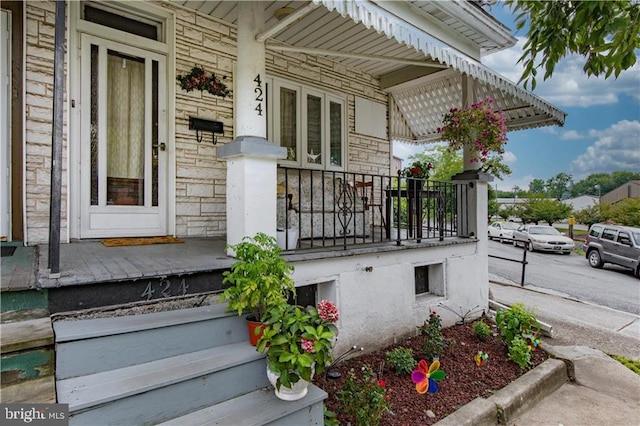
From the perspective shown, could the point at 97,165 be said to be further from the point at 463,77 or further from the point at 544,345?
the point at 544,345

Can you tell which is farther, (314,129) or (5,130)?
(314,129)

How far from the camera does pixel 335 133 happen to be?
217 inches

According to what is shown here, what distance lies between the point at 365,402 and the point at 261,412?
0.78 m

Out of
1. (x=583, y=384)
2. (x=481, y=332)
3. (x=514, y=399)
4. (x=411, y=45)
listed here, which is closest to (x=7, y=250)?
(x=411, y=45)

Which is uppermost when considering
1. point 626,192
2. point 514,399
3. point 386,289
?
point 626,192

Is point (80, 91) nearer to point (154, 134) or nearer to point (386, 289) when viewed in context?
point (154, 134)

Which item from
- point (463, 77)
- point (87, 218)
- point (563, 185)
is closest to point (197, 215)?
point (87, 218)

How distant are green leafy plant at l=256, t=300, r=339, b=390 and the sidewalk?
112 cm

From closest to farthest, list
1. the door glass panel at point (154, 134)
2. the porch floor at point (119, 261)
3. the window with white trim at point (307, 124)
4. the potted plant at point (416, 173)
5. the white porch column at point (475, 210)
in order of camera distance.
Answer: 1. the porch floor at point (119, 261)
2. the door glass panel at point (154, 134)
3. the potted plant at point (416, 173)
4. the white porch column at point (475, 210)
5. the window with white trim at point (307, 124)

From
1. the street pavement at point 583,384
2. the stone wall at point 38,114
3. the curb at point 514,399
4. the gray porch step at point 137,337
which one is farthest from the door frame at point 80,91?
the street pavement at point 583,384

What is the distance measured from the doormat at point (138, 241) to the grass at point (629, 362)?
15.9 feet

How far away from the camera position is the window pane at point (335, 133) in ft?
17.9

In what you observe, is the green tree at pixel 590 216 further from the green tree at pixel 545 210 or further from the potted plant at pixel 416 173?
the potted plant at pixel 416 173

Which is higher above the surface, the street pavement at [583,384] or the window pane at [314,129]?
the window pane at [314,129]
